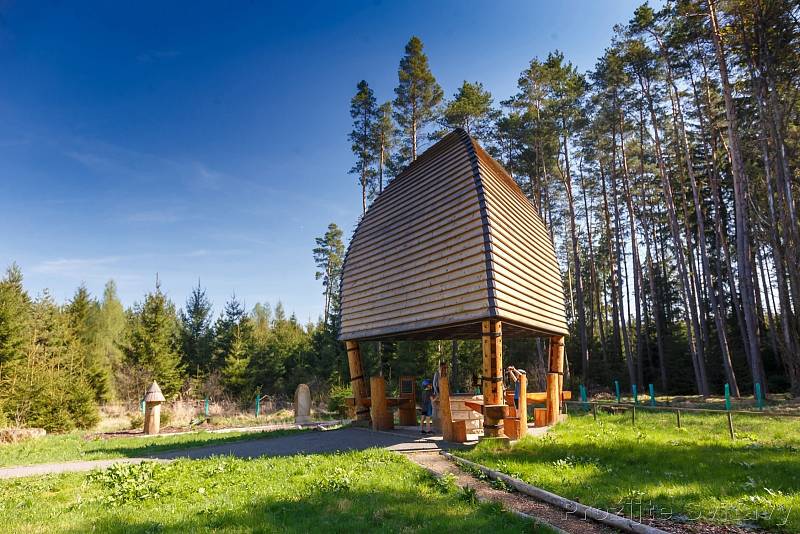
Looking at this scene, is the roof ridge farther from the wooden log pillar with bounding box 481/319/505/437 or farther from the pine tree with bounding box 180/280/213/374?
the pine tree with bounding box 180/280/213/374

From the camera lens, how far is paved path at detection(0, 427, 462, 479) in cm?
907

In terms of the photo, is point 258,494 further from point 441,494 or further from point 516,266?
point 516,266

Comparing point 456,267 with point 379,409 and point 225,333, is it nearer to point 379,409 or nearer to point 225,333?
point 379,409

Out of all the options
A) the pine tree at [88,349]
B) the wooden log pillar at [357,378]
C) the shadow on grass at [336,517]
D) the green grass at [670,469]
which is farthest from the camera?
the pine tree at [88,349]

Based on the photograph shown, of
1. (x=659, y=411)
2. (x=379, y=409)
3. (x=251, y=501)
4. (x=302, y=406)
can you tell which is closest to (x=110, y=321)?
(x=302, y=406)

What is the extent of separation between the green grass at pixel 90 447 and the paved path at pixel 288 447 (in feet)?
2.49

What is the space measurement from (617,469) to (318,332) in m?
30.1

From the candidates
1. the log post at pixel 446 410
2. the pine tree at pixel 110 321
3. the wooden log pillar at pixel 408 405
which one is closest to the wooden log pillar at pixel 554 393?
the log post at pixel 446 410

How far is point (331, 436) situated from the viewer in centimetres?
1191

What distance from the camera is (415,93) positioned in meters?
27.2

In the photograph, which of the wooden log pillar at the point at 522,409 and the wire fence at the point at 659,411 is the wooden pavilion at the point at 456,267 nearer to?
the wooden log pillar at the point at 522,409

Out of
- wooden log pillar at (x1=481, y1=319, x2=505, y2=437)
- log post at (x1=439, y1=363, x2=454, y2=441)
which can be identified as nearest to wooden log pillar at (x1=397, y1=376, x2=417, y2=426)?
log post at (x1=439, y1=363, x2=454, y2=441)

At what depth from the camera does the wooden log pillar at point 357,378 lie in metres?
13.2

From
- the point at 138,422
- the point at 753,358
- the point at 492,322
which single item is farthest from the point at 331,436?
the point at 753,358
